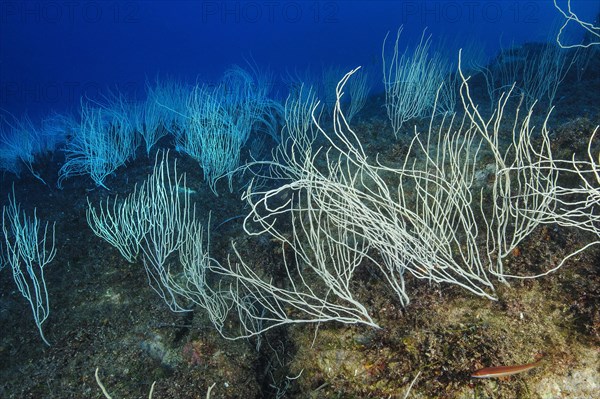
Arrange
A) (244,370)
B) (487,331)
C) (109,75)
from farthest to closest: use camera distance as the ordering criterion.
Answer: (109,75)
(244,370)
(487,331)

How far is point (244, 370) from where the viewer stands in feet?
9.60

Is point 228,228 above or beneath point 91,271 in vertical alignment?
above

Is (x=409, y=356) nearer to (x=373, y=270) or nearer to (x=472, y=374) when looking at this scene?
(x=472, y=374)

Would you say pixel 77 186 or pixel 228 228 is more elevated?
pixel 77 186

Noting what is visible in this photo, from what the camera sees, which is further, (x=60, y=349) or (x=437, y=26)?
(x=437, y=26)

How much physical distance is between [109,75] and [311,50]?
1400 inches

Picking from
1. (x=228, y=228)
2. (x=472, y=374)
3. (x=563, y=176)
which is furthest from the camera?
(x=228, y=228)

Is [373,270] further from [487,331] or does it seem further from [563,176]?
[563,176]

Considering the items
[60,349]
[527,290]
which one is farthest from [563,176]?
[60,349]

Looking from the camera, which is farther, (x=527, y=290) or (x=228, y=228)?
(x=228, y=228)

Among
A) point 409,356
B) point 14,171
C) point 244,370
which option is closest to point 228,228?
point 244,370

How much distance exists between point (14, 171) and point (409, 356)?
Result: 8.68 meters

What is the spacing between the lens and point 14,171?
728 centimetres

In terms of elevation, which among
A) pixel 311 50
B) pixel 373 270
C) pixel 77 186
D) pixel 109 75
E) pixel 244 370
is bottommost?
pixel 244 370
